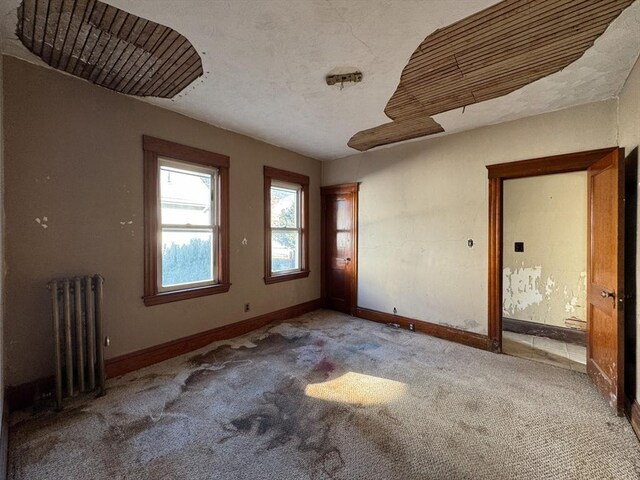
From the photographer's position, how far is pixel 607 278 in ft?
7.23

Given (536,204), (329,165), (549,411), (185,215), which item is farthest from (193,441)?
(536,204)

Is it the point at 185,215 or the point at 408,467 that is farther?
the point at 185,215

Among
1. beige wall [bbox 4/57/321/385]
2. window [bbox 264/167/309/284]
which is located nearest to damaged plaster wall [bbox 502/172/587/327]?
window [bbox 264/167/309/284]

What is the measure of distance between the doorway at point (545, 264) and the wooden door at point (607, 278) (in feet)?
3.05

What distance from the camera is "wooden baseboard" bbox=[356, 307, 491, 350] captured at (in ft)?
10.7

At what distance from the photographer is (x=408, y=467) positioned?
157 cm

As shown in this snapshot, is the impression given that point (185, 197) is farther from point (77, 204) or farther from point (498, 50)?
point (498, 50)

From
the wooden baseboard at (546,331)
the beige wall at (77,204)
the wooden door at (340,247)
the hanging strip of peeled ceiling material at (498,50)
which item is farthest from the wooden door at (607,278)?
the beige wall at (77,204)

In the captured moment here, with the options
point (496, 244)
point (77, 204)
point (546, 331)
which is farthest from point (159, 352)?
point (546, 331)

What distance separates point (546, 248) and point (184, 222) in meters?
4.62

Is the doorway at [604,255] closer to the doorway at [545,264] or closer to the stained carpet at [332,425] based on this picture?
the stained carpet at [332,425]

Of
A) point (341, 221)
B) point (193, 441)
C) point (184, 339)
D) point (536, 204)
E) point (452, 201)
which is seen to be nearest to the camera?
point (193, 441)

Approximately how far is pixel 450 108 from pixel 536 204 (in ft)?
7.05

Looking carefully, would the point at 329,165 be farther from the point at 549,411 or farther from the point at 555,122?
the point at 549,411
